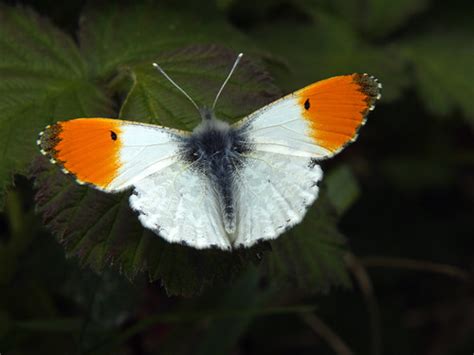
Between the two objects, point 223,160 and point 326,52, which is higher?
point 223,160

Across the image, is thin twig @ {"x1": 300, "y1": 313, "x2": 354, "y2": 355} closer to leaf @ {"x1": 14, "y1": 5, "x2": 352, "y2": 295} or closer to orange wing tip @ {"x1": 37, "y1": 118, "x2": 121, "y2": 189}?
leaf @ {"x1": 14, "y1": 5, "x2": 352, "y2": 295}

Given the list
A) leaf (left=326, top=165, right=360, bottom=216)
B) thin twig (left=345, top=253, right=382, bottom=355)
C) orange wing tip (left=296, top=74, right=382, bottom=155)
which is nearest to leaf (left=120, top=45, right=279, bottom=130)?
orange wing tip (left=296, top=74, right=382, bottom=155)

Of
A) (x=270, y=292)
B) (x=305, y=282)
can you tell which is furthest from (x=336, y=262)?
(x=270, y=292)

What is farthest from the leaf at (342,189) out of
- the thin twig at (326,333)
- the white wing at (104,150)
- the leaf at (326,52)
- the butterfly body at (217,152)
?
the white wing at (104,150)

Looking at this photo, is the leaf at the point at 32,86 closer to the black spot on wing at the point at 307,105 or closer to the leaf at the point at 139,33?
the leaf at the point at 139,33

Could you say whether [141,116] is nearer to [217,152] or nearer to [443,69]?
[217,152]

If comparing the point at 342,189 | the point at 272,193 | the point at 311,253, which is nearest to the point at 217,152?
the point at 272,193

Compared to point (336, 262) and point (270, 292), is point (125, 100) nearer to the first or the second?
A: point (336, 262)
